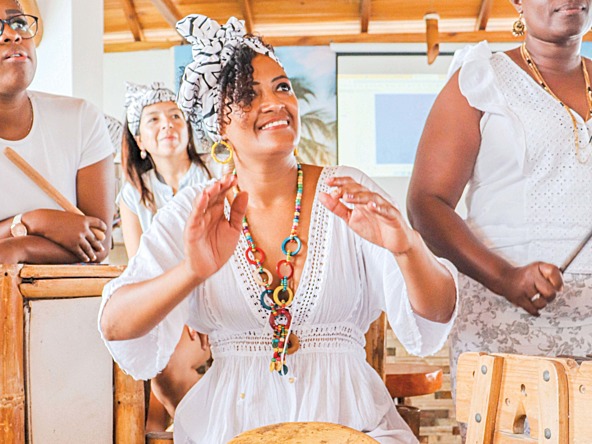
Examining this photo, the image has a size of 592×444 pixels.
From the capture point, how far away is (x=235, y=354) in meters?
1.91

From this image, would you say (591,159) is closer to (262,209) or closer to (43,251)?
(262,209)

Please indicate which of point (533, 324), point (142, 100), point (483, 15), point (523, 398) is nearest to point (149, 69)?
point (483, 15)

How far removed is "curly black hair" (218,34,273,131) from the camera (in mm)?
1975

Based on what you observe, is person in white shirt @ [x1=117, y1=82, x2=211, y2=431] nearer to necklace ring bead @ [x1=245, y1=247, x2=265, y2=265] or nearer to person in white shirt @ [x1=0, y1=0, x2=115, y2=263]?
person in white shirt @ [x1=0, y1=0, x2=115, y2=263]

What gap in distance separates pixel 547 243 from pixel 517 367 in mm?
905

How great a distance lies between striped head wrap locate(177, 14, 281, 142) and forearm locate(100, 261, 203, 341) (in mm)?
474

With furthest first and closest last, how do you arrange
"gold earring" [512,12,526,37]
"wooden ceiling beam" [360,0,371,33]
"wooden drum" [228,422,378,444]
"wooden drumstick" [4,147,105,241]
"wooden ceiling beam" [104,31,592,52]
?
"wooden ceiling beam" [104,31,592,52]
"wooden ceiling beam" [360,0,371,33]
"wooden drumstick" [4,147,105,241]
"gold earring" [512,12,526,37]
"wooden drum" [228,422,378,444]

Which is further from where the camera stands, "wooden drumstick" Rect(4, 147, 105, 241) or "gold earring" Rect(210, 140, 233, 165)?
"wooden drumstick" Rect(4, 147, 105, 241)

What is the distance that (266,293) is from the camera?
1.90 metres

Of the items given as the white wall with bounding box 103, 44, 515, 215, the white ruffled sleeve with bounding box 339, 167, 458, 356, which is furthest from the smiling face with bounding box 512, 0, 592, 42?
the white wall with bounding box 103, 44, 515, 215

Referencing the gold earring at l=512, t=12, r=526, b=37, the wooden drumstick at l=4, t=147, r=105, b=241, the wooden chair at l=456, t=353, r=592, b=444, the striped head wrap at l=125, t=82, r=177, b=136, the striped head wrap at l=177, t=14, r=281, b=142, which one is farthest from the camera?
the striped head wrap at l=125, t=82, r=177, b=136

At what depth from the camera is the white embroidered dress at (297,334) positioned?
6.04 ft

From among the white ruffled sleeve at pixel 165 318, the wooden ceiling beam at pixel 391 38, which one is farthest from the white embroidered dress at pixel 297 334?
the wooden ceiling beam at pixel 391 38

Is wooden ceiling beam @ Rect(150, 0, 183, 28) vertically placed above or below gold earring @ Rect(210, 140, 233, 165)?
above
